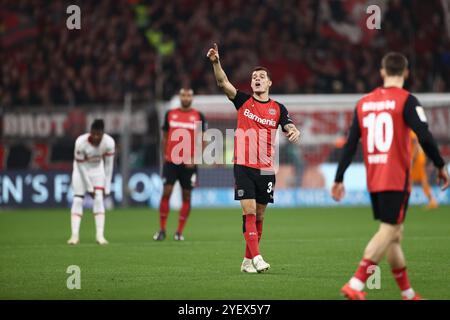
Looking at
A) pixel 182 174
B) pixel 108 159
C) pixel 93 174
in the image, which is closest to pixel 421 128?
pixel 108 159

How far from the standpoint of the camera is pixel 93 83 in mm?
30125

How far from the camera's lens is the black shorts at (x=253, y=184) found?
39.6 feet

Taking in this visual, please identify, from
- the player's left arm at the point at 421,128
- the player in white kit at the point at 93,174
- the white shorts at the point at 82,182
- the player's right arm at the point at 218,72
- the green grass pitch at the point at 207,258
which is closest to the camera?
the player's left arm at the point at 421,128

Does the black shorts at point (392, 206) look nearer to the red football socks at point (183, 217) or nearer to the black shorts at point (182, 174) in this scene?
the red football socks at point (183, 217)

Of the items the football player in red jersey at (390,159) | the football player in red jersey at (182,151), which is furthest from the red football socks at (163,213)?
the football player in red jersey at (390,159)

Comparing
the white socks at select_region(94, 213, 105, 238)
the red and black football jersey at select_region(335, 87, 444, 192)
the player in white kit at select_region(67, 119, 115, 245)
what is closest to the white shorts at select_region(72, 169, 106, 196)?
the player in white kit at select_region(67, 119, 115, 245)

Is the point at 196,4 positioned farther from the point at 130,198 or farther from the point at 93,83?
the point at 130,198

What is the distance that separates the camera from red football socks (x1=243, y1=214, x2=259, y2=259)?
11836 millimetres

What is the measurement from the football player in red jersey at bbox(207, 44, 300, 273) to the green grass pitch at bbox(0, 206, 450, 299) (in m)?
0.75

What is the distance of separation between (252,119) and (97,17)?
20.8m

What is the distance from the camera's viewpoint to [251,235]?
11.9m

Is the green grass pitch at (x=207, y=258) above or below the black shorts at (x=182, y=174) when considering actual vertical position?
below

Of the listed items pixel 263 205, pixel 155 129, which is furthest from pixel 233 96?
pixel 155 129
